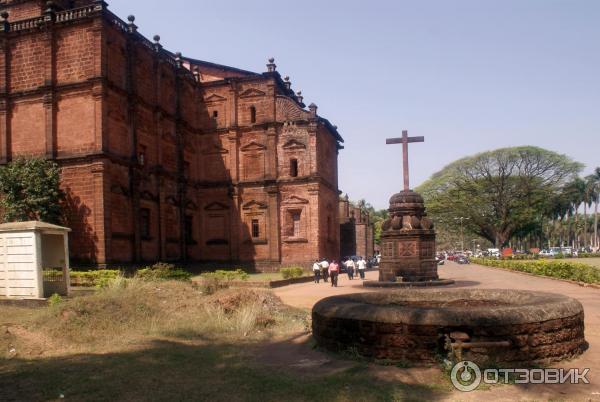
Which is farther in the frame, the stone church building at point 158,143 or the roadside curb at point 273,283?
the stone church building at point 158,143

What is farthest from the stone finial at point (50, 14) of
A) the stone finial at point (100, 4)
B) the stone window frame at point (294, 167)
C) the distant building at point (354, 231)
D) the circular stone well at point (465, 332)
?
the distant building at point (354, 231)

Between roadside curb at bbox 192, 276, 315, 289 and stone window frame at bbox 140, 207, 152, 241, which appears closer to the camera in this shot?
roadside curb at bbox 192, 276, 315, 289

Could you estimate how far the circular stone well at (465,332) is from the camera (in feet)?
18.3

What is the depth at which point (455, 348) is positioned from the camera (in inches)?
215

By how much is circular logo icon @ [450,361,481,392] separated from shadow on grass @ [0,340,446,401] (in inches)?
9.8

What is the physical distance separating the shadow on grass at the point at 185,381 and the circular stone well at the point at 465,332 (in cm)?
47

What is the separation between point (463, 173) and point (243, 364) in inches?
1980

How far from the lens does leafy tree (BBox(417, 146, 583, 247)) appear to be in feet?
162

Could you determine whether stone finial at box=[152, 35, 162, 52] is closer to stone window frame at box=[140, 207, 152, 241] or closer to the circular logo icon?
stone window frame at box=[140, 207, 152, 241]

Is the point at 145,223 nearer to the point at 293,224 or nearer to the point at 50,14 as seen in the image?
the point at 293,224

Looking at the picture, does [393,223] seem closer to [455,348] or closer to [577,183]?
[455,348]

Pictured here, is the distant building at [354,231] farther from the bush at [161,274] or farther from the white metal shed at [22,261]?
the white metal shed at [22,261]

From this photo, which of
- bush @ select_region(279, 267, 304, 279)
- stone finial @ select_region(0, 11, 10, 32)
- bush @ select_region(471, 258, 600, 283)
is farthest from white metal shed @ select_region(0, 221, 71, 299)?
bush @ select_region(471, 258, 600, 283)

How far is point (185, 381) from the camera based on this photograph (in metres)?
5.61
